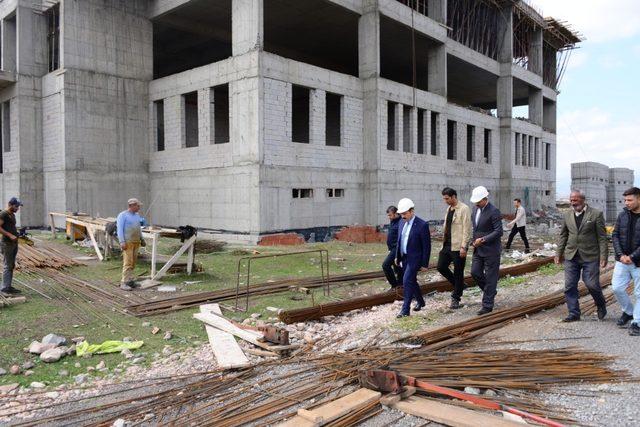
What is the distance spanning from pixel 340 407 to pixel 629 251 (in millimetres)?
4326

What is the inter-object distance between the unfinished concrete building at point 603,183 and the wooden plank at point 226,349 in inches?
1184

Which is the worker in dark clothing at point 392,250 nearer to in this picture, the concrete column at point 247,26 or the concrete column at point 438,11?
the concrete column at point 247,26

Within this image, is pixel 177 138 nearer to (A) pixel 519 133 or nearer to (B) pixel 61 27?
(B) pixel 61 27

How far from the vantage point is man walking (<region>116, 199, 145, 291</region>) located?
9.67 metres

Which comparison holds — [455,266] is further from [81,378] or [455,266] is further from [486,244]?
[81,378]

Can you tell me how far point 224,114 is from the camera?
24.1 meters

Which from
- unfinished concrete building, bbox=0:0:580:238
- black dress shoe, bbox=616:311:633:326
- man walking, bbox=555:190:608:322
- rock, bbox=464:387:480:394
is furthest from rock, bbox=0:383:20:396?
unfinished concrete building, bbox=0:0:580:238

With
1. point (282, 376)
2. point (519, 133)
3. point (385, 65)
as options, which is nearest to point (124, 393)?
point (282, 376)

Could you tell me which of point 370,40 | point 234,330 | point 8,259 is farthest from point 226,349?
point 370,40

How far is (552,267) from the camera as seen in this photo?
1251 centimetres

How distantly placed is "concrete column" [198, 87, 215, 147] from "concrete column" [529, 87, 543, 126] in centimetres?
2428

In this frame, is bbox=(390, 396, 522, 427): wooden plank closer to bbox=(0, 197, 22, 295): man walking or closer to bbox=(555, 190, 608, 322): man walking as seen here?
bbox=(555, 190, 608, 322): man walking

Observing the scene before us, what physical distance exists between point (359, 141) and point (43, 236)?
12712 mm

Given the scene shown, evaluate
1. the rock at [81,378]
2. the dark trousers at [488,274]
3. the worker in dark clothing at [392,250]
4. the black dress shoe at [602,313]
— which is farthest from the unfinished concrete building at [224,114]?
the black dress shoe at [602,313]
